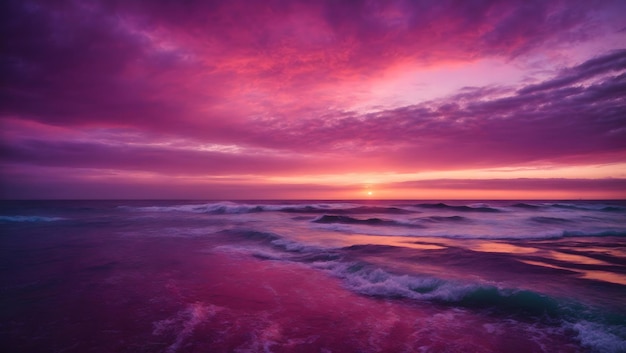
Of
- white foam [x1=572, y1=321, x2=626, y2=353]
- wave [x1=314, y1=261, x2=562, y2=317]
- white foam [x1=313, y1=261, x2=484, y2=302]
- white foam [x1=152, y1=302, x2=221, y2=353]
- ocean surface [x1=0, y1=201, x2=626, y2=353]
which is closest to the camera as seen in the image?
white foam [x1=572, y1=321, x2=626, y2=353]

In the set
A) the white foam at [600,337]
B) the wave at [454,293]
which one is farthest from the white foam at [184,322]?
the white foam at [600,337]

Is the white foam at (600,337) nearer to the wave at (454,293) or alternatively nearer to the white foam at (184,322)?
the wave at (454,293)

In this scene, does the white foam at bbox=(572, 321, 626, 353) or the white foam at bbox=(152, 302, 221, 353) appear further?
the white foam at bbox=(152, 302, 221, 353)

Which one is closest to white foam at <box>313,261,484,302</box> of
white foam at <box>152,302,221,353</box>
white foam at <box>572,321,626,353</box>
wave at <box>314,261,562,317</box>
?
wave at <box>314,261,562,317</box>

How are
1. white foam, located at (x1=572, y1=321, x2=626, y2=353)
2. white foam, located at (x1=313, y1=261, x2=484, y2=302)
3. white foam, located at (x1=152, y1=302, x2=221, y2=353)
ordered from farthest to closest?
white foam, located at (x1=313, y1=261, x2=484, y2=302)
white foam, located at (x1=152, y1=302, x2=221, y2=353)
white foam, located at (x1=572, y1=321, x2=626, y2=353)

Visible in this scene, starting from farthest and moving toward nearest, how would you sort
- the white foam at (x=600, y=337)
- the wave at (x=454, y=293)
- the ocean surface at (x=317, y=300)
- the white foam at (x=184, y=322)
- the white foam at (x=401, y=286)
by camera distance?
1. the white foam at (x=401, y=286)
2. the wave at (x=454, y=293)
3. the white foam at (x=184, y=322)
4. the ocean surface at (x=317, y=300)
5. the white foam at (x=600, y=337)

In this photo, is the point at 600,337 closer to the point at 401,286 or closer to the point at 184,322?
the point at 401,286

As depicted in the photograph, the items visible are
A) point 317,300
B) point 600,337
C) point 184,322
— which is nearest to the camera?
point 600,337

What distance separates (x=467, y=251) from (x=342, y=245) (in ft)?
17.9

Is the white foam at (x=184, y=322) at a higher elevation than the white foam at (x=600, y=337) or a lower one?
higher

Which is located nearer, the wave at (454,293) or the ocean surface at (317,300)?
the ocean surface at (317,300)

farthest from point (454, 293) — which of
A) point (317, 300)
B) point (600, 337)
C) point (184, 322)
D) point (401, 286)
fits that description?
point (184, 322)

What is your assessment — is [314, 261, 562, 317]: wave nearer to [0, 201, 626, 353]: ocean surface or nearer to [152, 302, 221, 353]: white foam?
[0, 201, 626, 353]: ocean surface

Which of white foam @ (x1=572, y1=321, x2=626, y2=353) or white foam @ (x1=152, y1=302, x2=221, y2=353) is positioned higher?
white foam @ (x1=152, y1=302, x2=221, y2=353)
